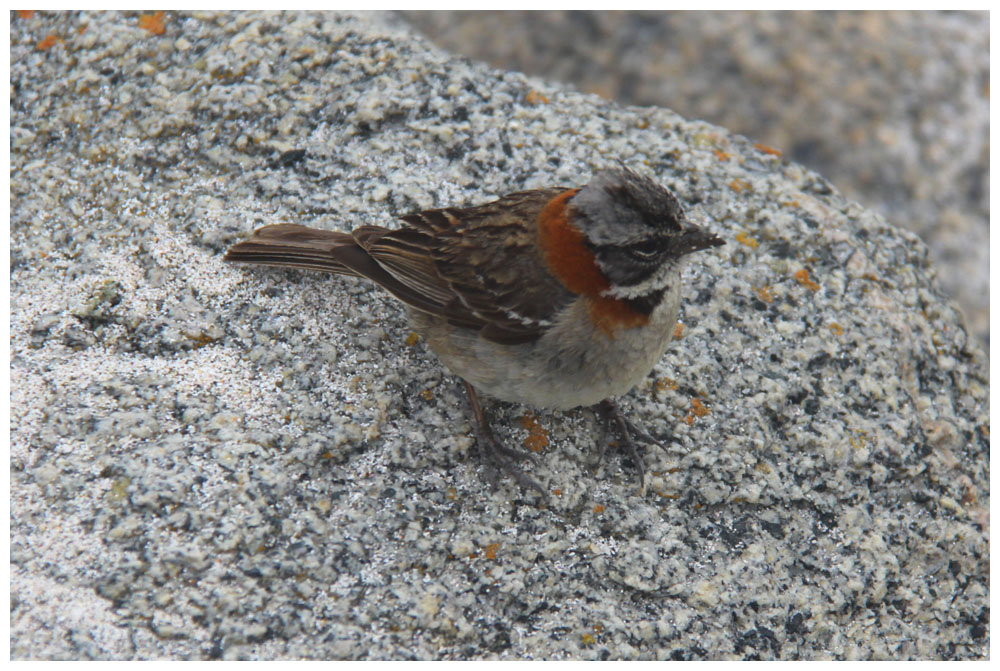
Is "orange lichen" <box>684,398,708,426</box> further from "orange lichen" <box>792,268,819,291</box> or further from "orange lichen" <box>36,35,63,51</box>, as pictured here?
"orange lichen" <box>36,35,63,51</box>

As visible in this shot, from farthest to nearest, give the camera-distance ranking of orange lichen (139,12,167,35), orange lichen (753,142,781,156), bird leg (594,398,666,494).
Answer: orange lichen (753,142,781,156) → orange lichen (139,12,167,35) → bird leg (594,398,666,494)

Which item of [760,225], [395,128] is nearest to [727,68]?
[760,225]

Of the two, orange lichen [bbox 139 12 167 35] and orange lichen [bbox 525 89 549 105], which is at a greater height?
orange lichen [bbox 139 12 167 35]

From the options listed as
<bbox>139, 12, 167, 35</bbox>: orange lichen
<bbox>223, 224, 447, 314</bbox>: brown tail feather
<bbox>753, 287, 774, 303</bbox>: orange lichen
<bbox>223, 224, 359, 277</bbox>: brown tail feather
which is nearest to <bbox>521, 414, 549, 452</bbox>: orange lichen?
<bbox>223, 224, 447, 314</bbox>: brown tail feather

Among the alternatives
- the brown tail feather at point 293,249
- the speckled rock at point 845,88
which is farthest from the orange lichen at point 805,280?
the speckled rock at point 845,88

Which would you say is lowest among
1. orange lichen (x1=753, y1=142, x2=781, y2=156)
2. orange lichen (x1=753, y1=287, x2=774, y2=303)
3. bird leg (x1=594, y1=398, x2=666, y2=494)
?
bird leg (x1=594, y1=398, x2=666, y2=494)

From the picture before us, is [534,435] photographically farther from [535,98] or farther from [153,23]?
[153,23]

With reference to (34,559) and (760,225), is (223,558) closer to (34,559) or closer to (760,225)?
(34,559)
